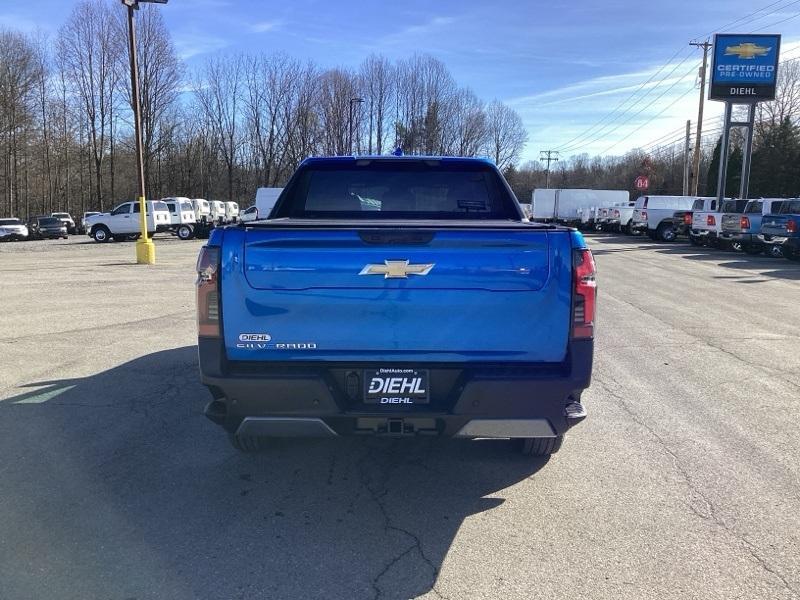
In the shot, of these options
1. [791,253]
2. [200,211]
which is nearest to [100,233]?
[200,211]

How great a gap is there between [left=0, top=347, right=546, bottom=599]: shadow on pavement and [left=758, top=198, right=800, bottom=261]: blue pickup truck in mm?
19681

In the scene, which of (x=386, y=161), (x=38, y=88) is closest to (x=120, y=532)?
(x=386, y=161)

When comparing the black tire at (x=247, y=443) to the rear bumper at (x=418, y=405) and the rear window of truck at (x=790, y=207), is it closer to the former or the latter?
the rear bumper at (x=418, y=405)

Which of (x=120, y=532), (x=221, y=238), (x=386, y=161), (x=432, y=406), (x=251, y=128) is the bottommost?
(x=120, y=532)

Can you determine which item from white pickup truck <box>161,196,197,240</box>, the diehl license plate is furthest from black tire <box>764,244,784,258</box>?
white pickup truck <box>161,196,197,240</box>

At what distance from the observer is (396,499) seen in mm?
3775

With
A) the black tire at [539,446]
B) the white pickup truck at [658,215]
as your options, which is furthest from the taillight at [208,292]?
the white pickup truck at [658,215]

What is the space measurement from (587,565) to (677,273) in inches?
641

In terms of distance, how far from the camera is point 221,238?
3.21 metres

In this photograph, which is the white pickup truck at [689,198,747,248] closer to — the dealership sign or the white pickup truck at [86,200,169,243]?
the dealership sign

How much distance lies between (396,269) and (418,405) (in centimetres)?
74

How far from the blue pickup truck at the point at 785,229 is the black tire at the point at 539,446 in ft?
64.3

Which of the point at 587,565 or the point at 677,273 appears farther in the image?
the point at 677,273

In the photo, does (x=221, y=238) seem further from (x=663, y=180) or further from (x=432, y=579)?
(x=663, y=180)
